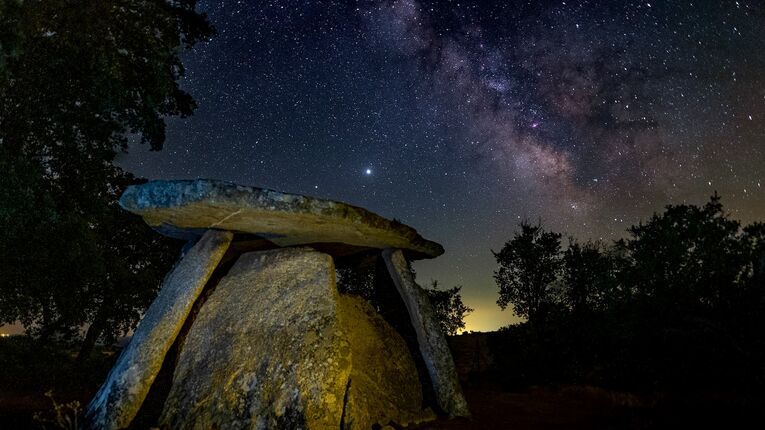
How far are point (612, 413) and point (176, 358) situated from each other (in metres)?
6.35

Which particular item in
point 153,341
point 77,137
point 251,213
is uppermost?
point 77,137

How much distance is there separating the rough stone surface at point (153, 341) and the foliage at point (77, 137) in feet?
16.7

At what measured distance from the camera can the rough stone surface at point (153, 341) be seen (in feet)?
17.4

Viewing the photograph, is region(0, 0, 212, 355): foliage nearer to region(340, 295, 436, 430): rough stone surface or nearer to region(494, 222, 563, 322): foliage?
region(340, 295, 436, 430): rough stone surface

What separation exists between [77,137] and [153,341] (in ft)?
27.4

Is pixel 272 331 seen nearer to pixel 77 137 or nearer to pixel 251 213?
pixel 251 213

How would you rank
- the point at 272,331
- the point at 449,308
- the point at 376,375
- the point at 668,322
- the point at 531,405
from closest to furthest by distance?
the point at 272,331
the point at 376,375
the point at 531,405
the point at 668,322
the point at 449,308

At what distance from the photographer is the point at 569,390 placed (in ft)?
32.0

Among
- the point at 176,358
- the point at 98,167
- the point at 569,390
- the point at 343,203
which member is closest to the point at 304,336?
the point at 343,203

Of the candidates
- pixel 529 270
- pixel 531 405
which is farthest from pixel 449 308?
pixel 531 405

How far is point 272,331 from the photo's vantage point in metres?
6.11

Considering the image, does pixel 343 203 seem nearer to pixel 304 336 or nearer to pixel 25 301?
pixel 304 336

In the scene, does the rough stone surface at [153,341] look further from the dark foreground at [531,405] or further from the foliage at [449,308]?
the foliage at [449,308]

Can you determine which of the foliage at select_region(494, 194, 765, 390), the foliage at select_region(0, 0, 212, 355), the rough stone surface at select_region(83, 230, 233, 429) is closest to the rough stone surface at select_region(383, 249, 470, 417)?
the rough stone surface at select_region(83, 230, 233, 429)
